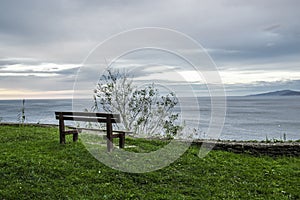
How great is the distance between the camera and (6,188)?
5.95m

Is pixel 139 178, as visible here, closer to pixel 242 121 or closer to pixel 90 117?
pixel 90 117

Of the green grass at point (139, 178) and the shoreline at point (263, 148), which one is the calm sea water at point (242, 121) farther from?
the green grass at point (139, 178)

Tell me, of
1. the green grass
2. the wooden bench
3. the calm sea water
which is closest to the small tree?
the calm sea water

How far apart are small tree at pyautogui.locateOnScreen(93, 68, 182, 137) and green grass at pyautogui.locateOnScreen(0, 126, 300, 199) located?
19.0 ft

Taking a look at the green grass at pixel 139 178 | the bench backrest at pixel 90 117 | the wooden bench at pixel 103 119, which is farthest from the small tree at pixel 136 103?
the green grass at pixel 139 178

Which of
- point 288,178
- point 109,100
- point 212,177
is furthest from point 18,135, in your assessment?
point 288,178

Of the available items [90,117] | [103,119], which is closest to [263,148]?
[103,119]

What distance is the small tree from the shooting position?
A: 14.4 m

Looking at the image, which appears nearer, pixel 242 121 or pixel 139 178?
pixel 139 178

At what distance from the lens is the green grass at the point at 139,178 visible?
19.6 ft

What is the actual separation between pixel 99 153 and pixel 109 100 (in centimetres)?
628

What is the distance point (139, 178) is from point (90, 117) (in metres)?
2.66

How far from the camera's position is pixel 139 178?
671 cm

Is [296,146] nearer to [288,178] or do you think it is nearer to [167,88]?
[288,178]
